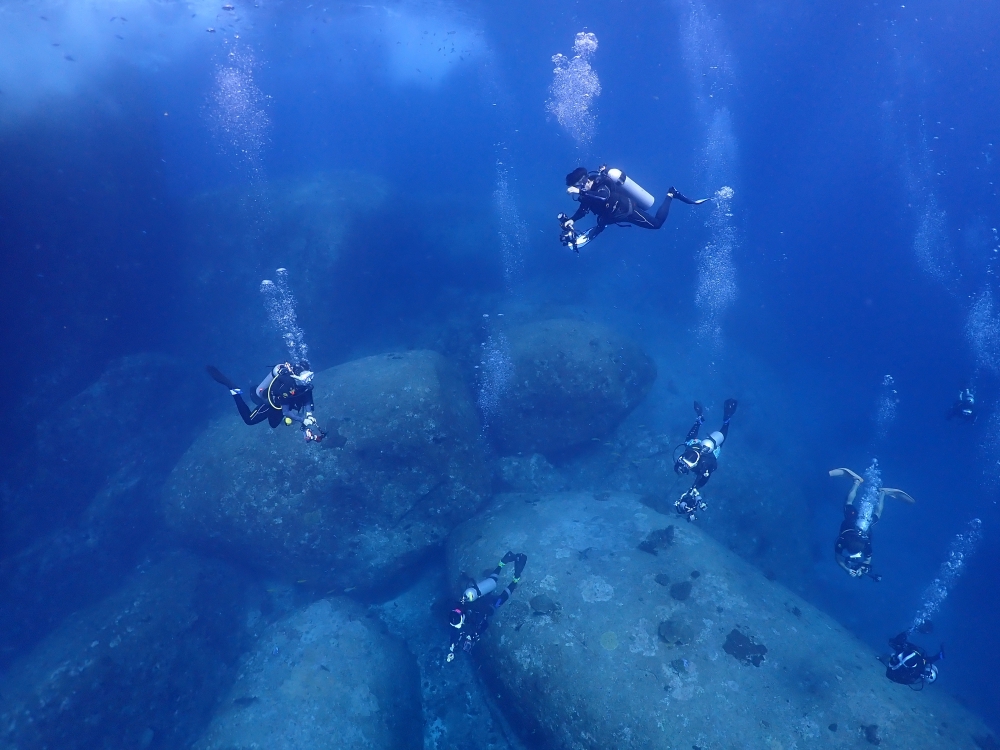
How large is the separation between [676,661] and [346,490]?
8565mm

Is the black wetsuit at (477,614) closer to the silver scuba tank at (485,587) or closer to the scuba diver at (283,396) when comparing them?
the silver scuba tank at (485,587)

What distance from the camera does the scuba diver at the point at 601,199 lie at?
25.8ft

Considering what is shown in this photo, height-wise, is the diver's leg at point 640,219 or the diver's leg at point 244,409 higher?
the diver's leg at point 640,219

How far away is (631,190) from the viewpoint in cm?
834

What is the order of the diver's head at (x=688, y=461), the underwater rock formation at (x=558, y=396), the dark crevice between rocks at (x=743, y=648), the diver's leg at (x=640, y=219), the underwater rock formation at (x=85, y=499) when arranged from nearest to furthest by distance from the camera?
1. the diver's leg at (x=640, y=219)
2. the dark crevice between rocks at (x=743, y=648)
3. the diver's head at (x=688, y=461)
4. the underwater rock formation at (x=85, y=499)
5. the underwater rock formation at (x=558, y=396)

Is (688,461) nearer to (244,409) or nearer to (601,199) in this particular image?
(601,199)

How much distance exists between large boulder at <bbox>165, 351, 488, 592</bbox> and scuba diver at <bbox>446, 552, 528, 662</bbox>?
326 centimetres

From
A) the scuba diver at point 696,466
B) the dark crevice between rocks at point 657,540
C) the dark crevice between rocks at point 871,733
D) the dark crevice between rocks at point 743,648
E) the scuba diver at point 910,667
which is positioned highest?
the scuba diver at point 696,466

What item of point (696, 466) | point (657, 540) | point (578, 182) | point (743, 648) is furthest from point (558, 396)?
point (578, 182)

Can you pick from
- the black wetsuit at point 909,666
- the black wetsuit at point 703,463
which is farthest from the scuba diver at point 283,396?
the black wetsuit at point 909,666

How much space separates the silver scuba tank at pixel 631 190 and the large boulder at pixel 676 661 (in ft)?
26.0

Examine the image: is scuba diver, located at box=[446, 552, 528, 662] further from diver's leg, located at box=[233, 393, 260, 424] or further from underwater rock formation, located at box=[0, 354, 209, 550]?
underwater rock formation, located at box=[0, 354, 209, 550]

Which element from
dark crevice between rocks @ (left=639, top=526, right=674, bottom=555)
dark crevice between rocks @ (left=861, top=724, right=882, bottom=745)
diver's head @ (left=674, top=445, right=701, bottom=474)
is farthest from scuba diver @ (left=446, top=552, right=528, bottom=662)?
dark crevice between rocks @ (left=861, top=724, right=882, bottom=745)

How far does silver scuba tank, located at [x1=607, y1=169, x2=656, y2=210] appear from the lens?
316 inches
